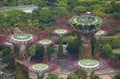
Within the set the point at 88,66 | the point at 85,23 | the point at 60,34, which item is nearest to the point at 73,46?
the point at 60,34

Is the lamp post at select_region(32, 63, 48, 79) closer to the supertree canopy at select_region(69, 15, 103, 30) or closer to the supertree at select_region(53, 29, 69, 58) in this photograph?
the supertree canopy at select_region(69, 15, 103, 30)

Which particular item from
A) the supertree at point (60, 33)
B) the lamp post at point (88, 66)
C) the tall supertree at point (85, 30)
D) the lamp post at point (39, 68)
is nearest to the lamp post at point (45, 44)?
the supertree at point (60, 33)

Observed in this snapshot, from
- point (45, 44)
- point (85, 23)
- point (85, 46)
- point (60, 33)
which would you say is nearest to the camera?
point (85, 23)

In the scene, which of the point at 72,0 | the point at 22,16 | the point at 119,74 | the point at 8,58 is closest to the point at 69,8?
the point at 72,0

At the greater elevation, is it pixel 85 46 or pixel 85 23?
pixel 85 23

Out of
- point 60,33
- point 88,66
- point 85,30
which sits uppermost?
point 85,30

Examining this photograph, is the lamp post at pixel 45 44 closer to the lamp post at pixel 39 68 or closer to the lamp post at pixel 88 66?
the lamp post at pixel 39 68

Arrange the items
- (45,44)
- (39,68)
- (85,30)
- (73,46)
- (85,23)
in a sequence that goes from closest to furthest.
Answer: (39,68) → (85,30) → (85,23) → (45,44) → (73,46)

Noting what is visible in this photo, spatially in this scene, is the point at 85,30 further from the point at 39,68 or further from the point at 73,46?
the point at 73,46

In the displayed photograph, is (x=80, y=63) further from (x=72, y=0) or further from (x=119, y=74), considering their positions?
(x=72, y=0)

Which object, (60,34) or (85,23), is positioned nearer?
(85,23)
